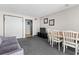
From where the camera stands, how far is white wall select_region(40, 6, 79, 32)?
3.69 m

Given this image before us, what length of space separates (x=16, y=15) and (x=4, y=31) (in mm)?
1559

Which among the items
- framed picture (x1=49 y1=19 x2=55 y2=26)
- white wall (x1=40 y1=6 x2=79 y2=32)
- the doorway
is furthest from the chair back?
the doorway

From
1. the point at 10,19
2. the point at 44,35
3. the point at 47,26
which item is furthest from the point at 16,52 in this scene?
the point at 47,26

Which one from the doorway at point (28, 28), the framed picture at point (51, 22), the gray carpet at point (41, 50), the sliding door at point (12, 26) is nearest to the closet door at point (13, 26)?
the sliding door at point (12, 26)

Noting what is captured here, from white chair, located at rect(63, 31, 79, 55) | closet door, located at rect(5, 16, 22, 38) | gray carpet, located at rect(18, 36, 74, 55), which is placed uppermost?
closet door, located at rect(5, 16, 22, 38)

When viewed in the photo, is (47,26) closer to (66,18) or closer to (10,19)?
(66,18)

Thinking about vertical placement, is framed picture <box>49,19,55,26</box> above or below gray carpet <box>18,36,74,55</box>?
above

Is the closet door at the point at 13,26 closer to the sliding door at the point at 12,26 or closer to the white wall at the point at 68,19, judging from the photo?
the sliding door at the point at 12,26

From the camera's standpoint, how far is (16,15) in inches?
207

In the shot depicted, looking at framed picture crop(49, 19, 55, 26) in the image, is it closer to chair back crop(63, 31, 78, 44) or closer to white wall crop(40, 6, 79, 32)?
white wall crop(40, 6, 79, 32)

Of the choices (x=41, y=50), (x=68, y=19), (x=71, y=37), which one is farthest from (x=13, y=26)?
(x=71, y=37)

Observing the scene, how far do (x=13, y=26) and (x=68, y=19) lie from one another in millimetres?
4032

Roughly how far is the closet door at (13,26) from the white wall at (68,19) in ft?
9.66

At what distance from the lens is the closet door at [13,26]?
15.7 feet
